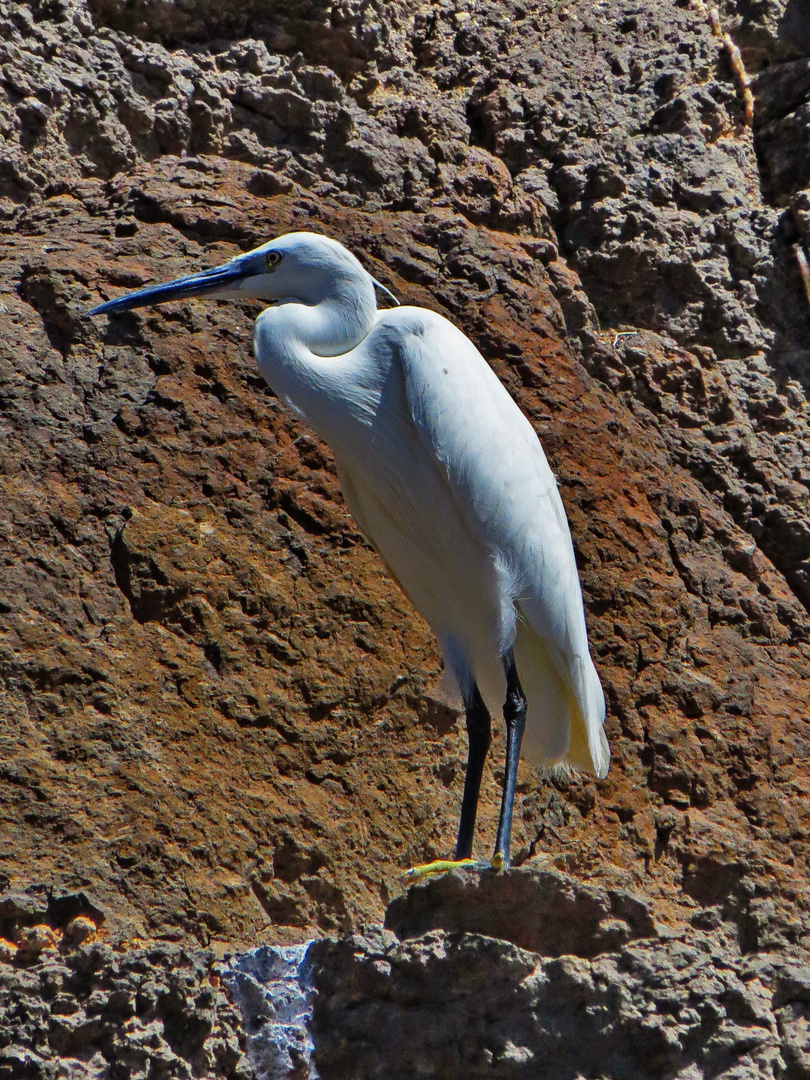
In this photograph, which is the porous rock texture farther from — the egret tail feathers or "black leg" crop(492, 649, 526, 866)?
"black leg" crop(492, 649, 526, 866)

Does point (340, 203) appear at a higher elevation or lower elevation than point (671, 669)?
higher

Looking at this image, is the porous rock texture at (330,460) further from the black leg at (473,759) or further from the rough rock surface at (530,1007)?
the black leg at (473,759)

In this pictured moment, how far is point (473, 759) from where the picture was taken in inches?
123

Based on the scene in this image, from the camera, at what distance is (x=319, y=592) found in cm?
359

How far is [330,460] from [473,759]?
1.11 metres

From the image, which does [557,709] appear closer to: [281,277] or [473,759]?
[473,759]

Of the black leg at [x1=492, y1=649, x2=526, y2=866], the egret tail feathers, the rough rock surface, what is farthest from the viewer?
the egret tail feathers

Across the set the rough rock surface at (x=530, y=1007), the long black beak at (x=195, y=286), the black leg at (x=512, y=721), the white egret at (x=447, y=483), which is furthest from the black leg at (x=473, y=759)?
the long black beak at (x=195, y=286)

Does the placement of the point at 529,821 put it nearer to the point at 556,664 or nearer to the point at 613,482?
the point at 556,664

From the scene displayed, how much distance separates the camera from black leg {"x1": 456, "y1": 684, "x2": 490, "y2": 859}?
9.73 ft

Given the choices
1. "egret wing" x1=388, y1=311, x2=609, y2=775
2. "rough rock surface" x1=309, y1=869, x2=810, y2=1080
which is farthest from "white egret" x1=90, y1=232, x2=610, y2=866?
"rough rock surface" x1=309, y1=869, x2=810, y2=1080

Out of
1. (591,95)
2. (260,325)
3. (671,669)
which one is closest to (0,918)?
(260,325)

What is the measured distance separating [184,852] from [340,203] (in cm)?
232

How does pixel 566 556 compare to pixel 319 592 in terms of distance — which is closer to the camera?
pixel 566 556
